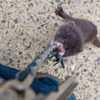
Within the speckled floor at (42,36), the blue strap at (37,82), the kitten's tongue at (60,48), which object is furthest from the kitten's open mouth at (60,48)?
the speckled floor at (42,36)

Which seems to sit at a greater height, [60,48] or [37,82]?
[60,48]

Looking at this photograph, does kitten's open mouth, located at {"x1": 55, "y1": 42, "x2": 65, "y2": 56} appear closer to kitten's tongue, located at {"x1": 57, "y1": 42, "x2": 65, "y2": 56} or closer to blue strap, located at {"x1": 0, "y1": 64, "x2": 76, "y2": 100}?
kitten's tongue, located at {"x1": 57, "y1": 42, "x2": 65, "y2": 56}

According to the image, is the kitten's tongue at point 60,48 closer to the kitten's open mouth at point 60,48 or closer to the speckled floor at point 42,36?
the kitten's open mouth at point 60,48

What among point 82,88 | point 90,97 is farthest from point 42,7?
point 90,97

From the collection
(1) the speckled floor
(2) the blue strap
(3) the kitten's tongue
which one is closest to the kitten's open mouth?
(3) the kitten's tongue

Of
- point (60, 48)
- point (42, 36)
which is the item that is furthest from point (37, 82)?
point (42, 36)

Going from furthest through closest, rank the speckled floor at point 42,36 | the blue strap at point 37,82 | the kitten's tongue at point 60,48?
the speckled floor at point 42,36, the kitten's tongue at point 60,48, the blue strap at point 37,82

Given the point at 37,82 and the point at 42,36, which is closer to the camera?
the point at 37,82

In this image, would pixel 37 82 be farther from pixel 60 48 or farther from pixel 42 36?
pixel 42 36
